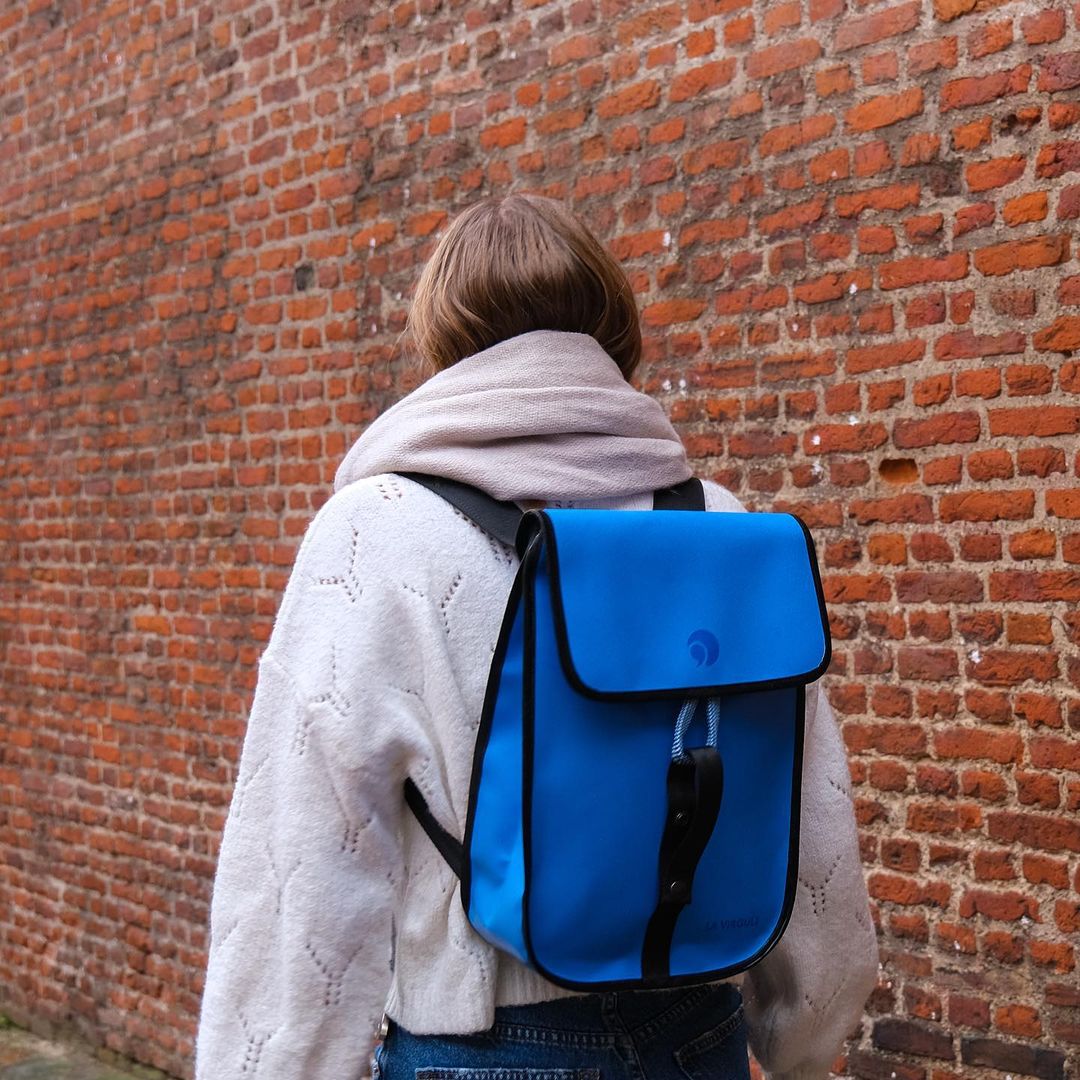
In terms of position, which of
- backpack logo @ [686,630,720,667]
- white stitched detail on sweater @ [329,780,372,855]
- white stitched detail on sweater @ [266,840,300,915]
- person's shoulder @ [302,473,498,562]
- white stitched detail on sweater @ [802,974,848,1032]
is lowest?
white stitched detail on sweater @ [802,974,848,1032]

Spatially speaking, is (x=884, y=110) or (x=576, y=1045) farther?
(x=884, y=110)

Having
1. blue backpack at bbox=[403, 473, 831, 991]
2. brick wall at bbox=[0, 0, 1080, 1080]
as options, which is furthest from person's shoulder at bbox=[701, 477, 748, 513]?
brick wall at bbox=[0, 0, 1080, 1080]

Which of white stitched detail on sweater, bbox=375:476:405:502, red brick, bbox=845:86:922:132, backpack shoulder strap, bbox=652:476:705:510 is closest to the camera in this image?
white stitched detail on sweater, bbox=375:476:405:502

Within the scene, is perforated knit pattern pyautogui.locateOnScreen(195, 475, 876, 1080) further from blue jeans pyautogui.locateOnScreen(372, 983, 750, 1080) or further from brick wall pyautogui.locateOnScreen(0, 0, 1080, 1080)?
brick wall pyautogui.locateOnScreen(0, 0, 1080, 1080)

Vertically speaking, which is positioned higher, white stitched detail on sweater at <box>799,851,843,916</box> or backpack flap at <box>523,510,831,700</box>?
backpack flap at <box>523,510,831,700</box>

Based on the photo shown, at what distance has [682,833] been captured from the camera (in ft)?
4.97

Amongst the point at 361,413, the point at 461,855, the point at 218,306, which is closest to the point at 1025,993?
the point at 461,855

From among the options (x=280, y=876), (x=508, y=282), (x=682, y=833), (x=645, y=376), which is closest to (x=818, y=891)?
(x=682, y=833)

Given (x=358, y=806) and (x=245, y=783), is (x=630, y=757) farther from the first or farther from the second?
(x=245, y=783)

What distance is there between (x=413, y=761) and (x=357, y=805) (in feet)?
0.24

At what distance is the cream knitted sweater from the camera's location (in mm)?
1530

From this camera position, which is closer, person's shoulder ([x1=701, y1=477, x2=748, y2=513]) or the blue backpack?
the blue backpack

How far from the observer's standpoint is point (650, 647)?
5.06 ft

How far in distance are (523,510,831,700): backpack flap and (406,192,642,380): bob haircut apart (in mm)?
271
